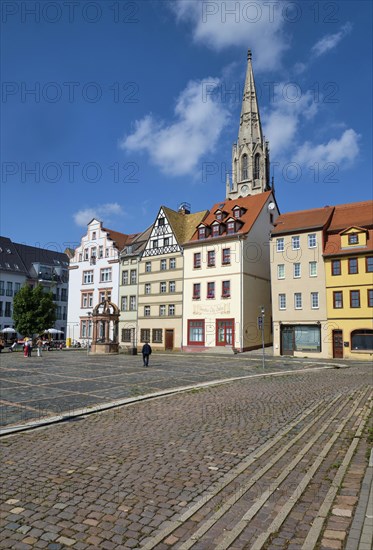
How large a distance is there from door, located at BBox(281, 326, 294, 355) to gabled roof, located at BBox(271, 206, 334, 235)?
9093 mm

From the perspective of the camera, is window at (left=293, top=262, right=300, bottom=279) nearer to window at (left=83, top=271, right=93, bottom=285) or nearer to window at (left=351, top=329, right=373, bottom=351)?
window at (left=351, top=329, right=373, bottom=351)

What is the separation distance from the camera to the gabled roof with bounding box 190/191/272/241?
141 feet

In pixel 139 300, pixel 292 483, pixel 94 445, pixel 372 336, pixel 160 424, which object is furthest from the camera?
pixel 139 300

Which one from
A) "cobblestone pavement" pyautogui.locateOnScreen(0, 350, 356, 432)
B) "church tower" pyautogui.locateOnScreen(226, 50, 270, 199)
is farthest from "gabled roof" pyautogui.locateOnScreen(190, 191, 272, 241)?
"church tower" pyautogui.locateOnScreen(226, 50, 270, 199)

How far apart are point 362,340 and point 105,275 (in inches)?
1279

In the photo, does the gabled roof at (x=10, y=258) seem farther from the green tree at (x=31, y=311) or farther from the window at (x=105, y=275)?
the window at (x=105, y=275)

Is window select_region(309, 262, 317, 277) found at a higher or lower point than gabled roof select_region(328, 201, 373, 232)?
lower

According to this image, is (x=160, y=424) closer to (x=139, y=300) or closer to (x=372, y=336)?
(x=372, y=336)

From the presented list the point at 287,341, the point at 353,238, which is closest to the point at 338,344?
the point at 287,341

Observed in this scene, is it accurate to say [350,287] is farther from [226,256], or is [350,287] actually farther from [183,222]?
[183,222]

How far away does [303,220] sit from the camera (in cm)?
3972

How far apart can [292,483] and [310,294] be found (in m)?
33.3

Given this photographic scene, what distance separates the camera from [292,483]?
6.04m

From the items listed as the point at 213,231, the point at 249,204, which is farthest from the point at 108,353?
the point at 249,204
